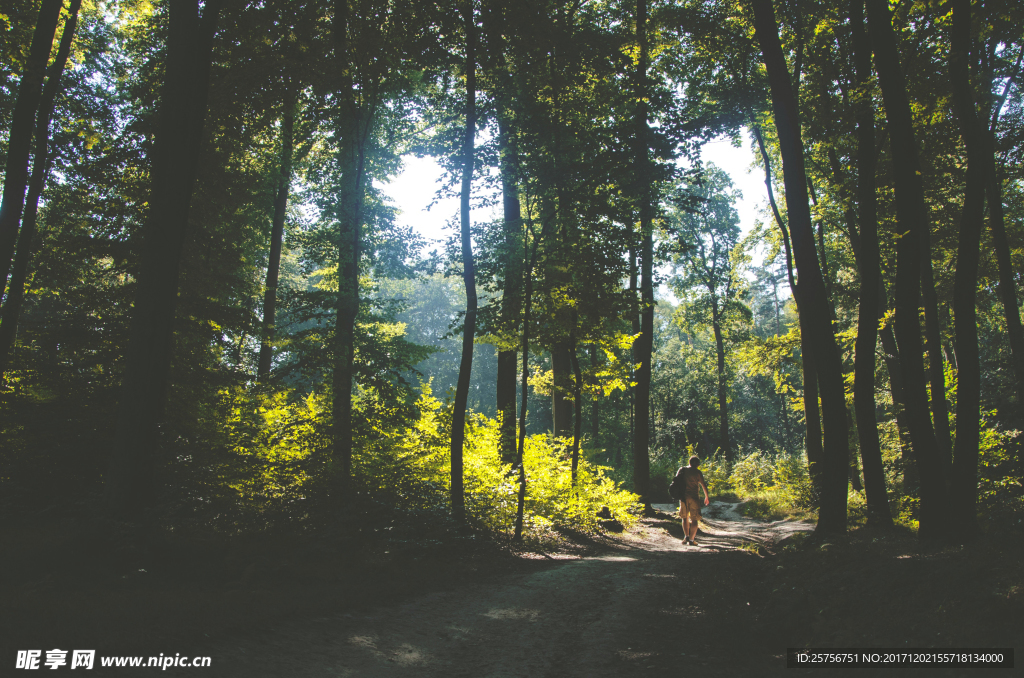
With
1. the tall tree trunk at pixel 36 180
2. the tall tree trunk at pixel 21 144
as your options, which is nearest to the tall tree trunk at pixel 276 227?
the tall tree trunk at pixel 36 180

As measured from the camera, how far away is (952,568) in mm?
5047

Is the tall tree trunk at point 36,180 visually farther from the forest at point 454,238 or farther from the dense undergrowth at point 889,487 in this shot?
the dense undergrowth at point 889,487

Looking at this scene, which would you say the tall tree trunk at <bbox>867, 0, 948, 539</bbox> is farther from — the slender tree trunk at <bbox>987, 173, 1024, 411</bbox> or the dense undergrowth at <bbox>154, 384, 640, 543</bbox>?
the dense undergrowth at <bbox>154, 384, 640, 543</bbox>

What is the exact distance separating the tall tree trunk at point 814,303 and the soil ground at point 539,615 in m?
1.27

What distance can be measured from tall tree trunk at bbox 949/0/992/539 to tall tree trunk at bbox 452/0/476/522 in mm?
7593

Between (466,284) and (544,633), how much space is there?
709 cm

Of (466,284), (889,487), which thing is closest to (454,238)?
(466,284)

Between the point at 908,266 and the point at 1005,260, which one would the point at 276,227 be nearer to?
the point at 908,266

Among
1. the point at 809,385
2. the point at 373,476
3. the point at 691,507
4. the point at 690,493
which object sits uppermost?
the point at 809,385

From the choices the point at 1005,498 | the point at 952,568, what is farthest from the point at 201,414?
the point at 1005,498

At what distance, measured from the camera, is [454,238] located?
11938mm

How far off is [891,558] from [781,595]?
134 centimetres

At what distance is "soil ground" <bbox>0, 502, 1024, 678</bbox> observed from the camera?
→ 4.13m

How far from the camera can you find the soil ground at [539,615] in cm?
413
